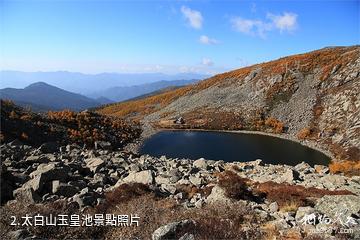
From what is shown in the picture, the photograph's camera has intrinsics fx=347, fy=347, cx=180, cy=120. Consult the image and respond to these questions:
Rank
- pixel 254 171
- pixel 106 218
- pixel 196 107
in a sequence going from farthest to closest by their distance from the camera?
1. pixel 196 107
2. pixel 254 171
3. pixel 106 218

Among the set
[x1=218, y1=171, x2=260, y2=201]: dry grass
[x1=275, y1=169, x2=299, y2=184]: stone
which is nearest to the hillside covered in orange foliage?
[x1=275, y1=169, x2=299, y2=184]: stone

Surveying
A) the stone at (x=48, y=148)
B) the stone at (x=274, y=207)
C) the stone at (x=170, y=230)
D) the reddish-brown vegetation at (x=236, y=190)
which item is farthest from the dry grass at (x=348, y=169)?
the stone at (x=48, y=148)

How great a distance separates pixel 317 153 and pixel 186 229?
50870 mm

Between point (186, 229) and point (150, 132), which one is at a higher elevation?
point (186, 229)

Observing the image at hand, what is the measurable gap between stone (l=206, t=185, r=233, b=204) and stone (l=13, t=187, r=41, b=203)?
9.34m

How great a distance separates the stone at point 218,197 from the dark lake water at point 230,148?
33599 mm

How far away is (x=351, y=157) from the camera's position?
174 feet

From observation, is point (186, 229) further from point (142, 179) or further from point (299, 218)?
point (142, 179)

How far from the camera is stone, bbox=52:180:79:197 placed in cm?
2063

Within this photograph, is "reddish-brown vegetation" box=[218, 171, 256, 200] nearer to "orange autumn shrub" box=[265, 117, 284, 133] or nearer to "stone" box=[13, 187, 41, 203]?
"stone" box=[13, 187, 41, 203]

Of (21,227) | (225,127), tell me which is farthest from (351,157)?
(21,227)

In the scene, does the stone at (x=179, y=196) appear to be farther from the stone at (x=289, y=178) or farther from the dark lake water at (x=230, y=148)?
the dark lake water at (x=230, y=148)

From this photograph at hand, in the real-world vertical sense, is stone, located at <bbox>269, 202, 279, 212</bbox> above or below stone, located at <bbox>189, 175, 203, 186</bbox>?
above

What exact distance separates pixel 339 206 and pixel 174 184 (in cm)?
1193
